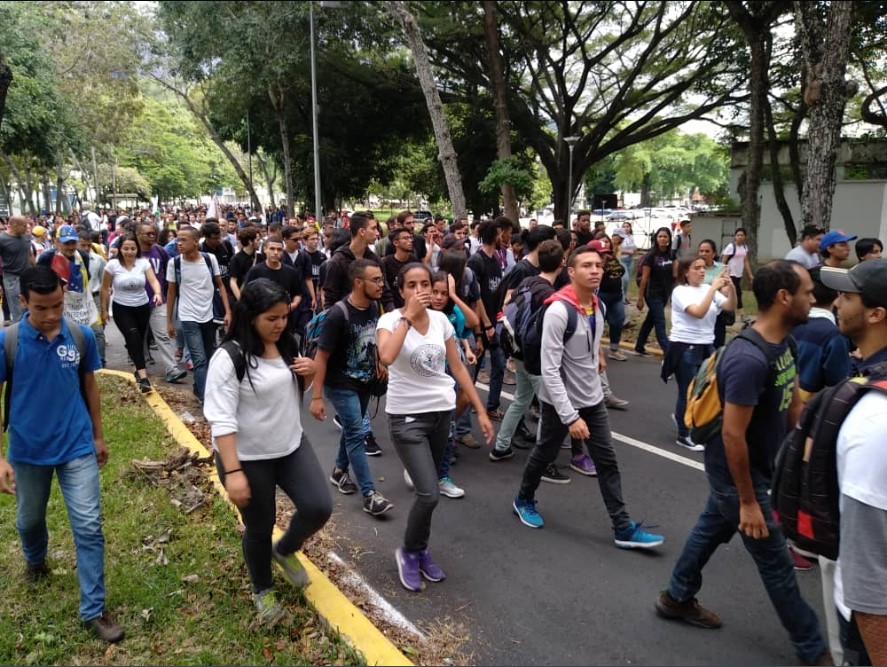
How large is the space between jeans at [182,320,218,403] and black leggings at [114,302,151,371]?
60 centimetres

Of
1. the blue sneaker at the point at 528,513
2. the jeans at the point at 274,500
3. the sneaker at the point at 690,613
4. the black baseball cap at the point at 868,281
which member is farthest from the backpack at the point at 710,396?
the jeans at the point at 274,500

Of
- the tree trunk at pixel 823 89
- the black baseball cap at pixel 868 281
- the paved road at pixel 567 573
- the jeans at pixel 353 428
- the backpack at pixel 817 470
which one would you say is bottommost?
the paved road at pixel 567 573

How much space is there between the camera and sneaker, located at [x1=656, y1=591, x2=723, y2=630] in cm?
317

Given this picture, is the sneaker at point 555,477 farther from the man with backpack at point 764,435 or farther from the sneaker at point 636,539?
the man with backpack at point 764,435

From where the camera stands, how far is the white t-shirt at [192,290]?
21.1ft

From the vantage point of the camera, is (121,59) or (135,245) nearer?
(135,245)

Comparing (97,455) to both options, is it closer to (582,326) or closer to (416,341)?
(416,341)

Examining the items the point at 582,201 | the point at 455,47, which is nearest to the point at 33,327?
the point at 455,47

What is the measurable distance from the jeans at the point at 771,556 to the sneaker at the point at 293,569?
195 centimetres

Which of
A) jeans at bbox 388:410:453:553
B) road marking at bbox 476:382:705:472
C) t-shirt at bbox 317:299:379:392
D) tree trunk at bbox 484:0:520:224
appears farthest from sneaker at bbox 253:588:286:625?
tree trunk at bbox 484:0:520:224

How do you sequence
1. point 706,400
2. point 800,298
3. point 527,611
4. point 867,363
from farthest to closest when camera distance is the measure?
1. point 527,611
2. point 706,400
3. point 800,298
4. point 867,363

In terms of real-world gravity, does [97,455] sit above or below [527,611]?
above

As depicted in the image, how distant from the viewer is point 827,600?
2654 millimetres

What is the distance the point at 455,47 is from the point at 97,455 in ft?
65.2
